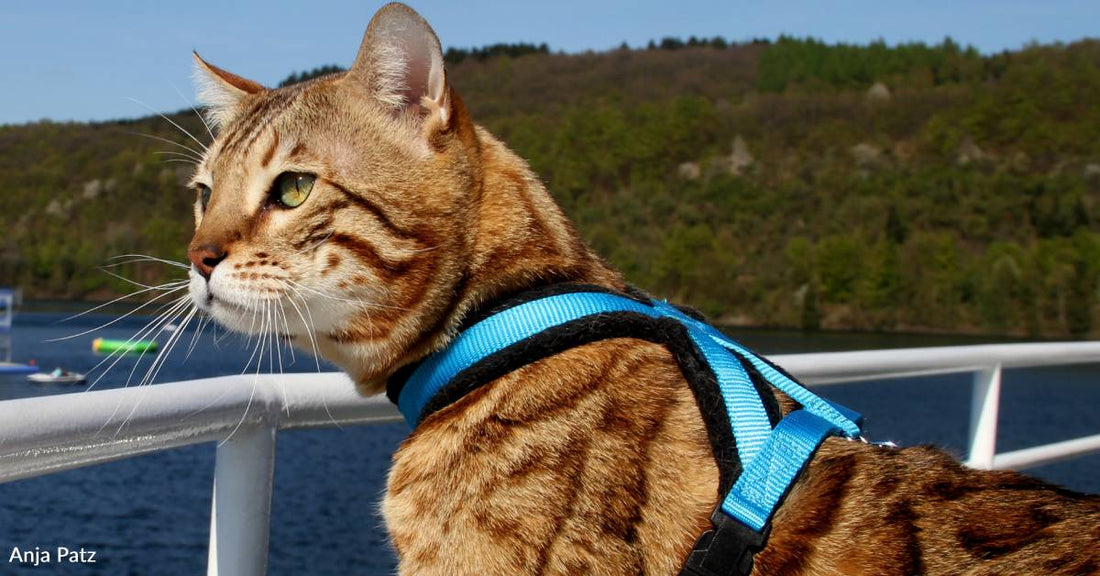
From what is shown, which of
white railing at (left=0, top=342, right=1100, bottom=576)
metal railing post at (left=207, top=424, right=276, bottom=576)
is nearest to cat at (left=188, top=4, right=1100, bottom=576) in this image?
white railing at (left=0, top=342, right=1100, bottom=576)

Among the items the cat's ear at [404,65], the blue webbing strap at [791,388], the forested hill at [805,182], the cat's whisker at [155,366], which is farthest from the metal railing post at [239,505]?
the forested hill at [805,182]

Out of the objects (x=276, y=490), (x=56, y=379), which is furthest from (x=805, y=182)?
(x=56, y=379)

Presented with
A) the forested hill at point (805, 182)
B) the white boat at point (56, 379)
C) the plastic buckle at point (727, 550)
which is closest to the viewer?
the plastic buckle at point (727, 550)

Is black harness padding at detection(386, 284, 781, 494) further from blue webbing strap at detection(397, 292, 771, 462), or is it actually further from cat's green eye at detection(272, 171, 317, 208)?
cat's green eye at detection(272, 171, 317, 208)

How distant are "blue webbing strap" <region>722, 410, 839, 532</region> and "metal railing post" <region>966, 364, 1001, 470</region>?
2.16 meters

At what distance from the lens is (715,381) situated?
160 centimetres

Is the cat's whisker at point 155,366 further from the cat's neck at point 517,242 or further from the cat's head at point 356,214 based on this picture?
the cat's neck at point 517,242

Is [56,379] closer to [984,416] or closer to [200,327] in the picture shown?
[200,327]

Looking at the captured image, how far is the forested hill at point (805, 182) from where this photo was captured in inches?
2413

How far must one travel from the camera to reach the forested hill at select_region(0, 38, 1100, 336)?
2413 inches

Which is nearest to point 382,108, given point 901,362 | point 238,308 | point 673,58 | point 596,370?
point 238,308

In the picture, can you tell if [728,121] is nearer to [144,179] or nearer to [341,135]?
[144,179]

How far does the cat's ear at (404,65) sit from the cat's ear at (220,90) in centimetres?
46

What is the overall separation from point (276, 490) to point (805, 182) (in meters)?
78.0
